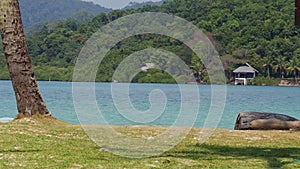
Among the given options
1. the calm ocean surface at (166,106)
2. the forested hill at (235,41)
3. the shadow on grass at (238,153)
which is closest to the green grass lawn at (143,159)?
the shadow on grass at (238,153)

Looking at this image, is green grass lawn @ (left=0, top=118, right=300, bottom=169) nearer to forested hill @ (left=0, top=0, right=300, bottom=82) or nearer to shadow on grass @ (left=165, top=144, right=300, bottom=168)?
shadow on grass @ (left=165, top=144, right=300, bottom=168)

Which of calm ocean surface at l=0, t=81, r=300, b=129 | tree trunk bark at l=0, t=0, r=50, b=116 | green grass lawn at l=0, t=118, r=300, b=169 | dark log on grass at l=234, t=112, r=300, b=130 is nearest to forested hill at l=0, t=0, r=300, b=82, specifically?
calm ocean surface at l=0, t=81, r=300, b=129

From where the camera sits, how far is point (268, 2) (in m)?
109

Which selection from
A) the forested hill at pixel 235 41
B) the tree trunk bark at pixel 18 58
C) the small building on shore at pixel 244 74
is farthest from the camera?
the small building on shore at pixel 244 74

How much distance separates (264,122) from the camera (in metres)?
14.8

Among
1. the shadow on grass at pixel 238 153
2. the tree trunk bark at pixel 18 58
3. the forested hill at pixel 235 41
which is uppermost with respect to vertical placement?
the forested hill at pixel 235 41

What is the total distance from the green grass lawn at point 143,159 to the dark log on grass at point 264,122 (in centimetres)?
130

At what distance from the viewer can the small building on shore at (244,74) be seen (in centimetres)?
10011

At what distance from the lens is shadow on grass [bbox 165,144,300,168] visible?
8799mm

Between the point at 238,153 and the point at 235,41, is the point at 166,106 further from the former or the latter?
the point at 235,41

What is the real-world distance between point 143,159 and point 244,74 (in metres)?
97.3

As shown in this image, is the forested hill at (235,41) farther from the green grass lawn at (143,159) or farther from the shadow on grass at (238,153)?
the shadow on grass at (238,153)

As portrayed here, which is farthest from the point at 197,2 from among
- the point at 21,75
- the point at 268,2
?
the point at 21,75

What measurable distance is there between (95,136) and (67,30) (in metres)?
108
